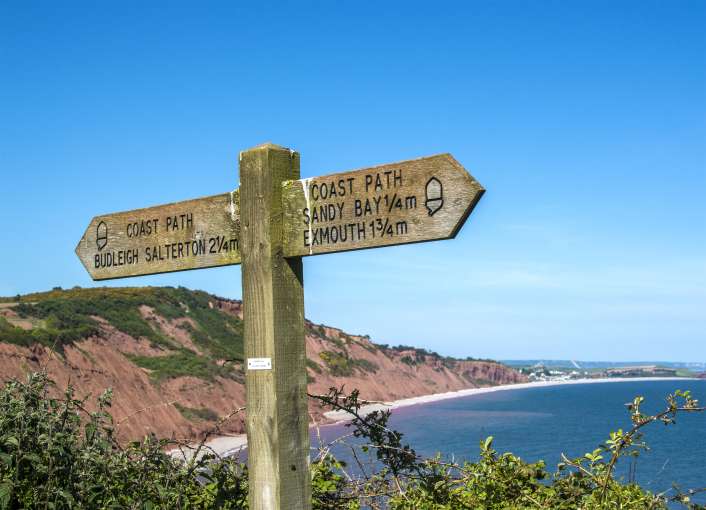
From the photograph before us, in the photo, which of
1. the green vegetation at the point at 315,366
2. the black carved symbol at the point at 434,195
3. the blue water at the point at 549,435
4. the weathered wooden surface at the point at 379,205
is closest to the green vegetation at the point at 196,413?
the blue water at the point at 549,435

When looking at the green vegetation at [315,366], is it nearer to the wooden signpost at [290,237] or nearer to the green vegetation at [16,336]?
the green vegetation at [16,336]

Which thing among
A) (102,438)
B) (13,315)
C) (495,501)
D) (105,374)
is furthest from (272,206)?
(13,315)

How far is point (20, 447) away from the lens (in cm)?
341

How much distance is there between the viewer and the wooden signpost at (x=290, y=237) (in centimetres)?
292

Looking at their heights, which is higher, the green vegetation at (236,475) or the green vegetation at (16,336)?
the green vegetation at (16,336)

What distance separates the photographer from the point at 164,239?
3838 millimetres

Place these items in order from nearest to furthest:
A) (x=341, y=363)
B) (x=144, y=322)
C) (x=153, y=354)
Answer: (x=153, y=354), (x=144, y=322), (x=341, y=363)

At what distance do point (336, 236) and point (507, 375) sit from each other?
7503 inches

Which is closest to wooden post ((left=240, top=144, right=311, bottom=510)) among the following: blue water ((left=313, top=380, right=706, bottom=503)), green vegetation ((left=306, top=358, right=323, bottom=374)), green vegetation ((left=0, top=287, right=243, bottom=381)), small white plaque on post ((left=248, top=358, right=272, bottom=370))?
small white plaque on post ((left=248, top=358, right=272, bottom=370))

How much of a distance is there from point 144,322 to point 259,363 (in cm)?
5811

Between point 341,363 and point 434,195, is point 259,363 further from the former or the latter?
point 341,363

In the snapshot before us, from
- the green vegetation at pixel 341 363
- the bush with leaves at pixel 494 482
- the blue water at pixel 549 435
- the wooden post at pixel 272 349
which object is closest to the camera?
the wooden post at pixel 272 349

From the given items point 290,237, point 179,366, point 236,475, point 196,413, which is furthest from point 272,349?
point 179,366

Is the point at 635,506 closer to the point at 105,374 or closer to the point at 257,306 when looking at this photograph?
the point at 257,306
